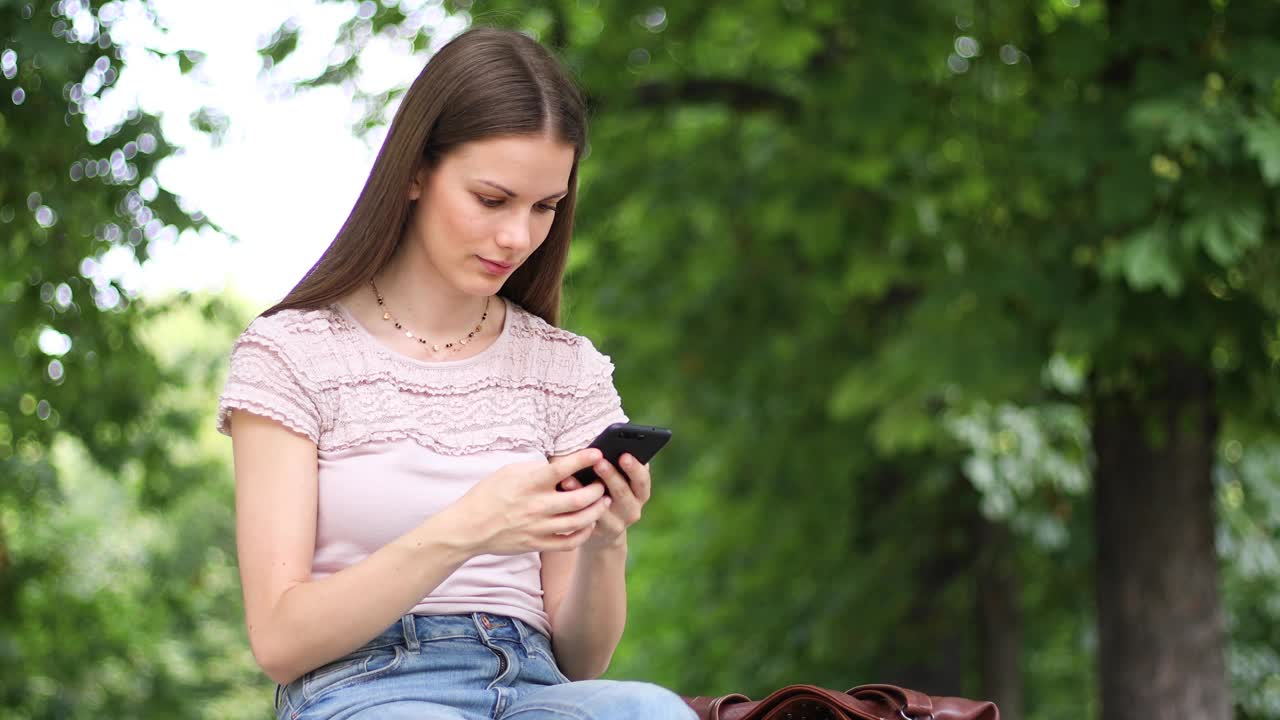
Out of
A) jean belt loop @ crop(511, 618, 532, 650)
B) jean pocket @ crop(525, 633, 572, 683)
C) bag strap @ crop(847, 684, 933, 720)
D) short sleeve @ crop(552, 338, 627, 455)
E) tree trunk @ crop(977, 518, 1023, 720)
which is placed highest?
short sleeve @ crop(552, 338, 627, 455)

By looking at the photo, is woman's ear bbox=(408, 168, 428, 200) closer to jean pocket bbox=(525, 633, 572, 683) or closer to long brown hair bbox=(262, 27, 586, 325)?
long brown hair bbox=(262, 27, 586, 325)

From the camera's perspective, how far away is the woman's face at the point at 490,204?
221cm

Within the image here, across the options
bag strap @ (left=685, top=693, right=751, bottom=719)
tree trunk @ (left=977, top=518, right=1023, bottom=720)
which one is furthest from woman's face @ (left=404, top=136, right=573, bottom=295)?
tree trunk @ (left=977, top=518, right=1023, bottom=720)

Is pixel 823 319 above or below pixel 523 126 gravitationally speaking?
below

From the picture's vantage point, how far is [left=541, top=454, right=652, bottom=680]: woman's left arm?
226cm

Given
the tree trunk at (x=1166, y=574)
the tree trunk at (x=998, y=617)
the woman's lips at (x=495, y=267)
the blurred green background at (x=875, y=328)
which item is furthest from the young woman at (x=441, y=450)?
the tree trunk at (x=998, y=617)

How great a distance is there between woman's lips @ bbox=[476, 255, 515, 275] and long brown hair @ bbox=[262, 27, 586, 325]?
0.52ft

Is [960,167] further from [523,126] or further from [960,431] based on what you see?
[523,126]

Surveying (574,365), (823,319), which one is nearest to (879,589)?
(823,319)

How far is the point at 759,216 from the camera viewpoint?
7129 mm

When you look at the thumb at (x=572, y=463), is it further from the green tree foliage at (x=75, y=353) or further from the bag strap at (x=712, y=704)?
the green tree foliage at (x=75, y=353)

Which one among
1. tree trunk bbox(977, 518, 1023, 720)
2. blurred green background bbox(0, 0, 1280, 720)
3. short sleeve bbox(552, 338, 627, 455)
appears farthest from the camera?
tree trunk bbox(977, 518, 1023, 720)

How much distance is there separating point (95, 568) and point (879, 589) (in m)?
9.73

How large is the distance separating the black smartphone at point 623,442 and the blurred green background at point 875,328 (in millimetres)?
1235
